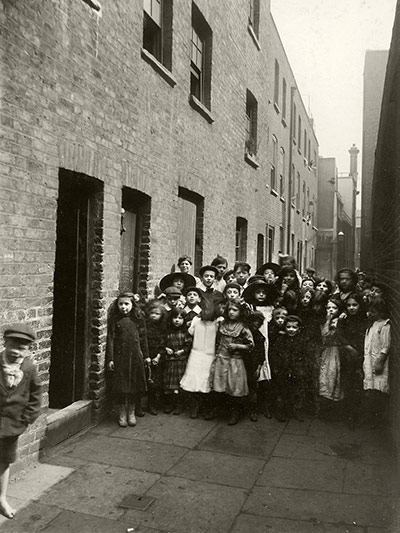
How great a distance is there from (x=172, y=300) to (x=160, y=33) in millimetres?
4148

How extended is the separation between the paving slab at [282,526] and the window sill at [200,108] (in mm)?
6719

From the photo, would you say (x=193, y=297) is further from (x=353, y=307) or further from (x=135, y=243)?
(x=353, y=307)

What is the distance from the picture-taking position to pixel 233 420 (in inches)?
243

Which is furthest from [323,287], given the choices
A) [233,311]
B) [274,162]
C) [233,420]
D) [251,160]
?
[274,162]

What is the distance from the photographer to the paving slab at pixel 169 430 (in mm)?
5582

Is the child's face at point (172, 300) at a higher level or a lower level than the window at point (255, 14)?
lower

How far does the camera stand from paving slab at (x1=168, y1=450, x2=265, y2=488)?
15.0ft

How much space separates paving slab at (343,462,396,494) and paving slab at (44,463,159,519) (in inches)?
66.8

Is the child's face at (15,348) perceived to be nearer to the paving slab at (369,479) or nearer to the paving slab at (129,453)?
the paving slab at (129,453)

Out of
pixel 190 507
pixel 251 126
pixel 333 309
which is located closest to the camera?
pixel 190 507

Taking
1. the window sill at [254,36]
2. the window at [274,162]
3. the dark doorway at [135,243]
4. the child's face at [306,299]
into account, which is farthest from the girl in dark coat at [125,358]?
the window at [274,162]

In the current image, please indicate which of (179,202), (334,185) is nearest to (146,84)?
(179,202)

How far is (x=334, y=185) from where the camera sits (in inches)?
1364

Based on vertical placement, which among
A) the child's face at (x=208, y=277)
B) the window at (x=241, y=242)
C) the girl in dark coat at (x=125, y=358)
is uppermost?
the window at (x=241, y=242)
